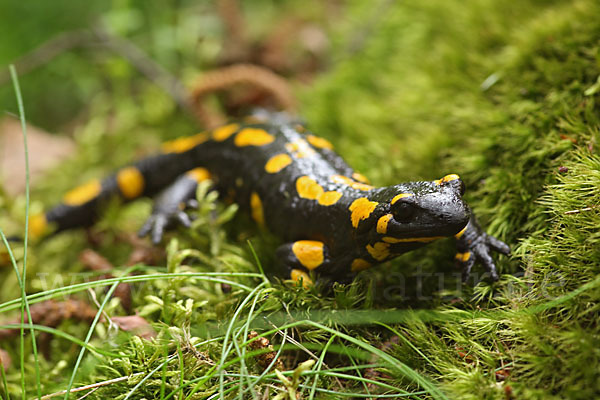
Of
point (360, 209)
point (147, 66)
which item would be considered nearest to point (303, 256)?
point (360, 209)

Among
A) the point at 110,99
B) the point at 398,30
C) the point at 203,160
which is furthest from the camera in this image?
the point at 110,99

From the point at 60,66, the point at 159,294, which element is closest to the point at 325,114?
the point at 159,294

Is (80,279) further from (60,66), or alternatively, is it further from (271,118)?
(60,66)

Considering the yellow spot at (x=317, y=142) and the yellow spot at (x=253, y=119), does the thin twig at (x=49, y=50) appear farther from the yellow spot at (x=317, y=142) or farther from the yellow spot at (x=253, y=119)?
the yellow spot at (x=317, y=142)

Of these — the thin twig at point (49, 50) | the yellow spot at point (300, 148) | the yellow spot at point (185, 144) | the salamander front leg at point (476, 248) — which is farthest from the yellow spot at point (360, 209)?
the thin twig at point (49, 50)

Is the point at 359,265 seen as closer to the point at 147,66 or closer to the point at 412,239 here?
the point at 412,239

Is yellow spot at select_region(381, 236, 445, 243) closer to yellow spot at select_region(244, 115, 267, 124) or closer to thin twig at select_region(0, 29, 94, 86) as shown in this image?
yellow spot at select_region(244, 115, 267, 124)

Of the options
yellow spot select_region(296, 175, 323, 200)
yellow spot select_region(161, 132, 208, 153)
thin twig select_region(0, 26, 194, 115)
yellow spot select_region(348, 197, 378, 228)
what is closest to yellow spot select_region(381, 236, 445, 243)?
yellow spot select_region(348, 197, 378, 228)
